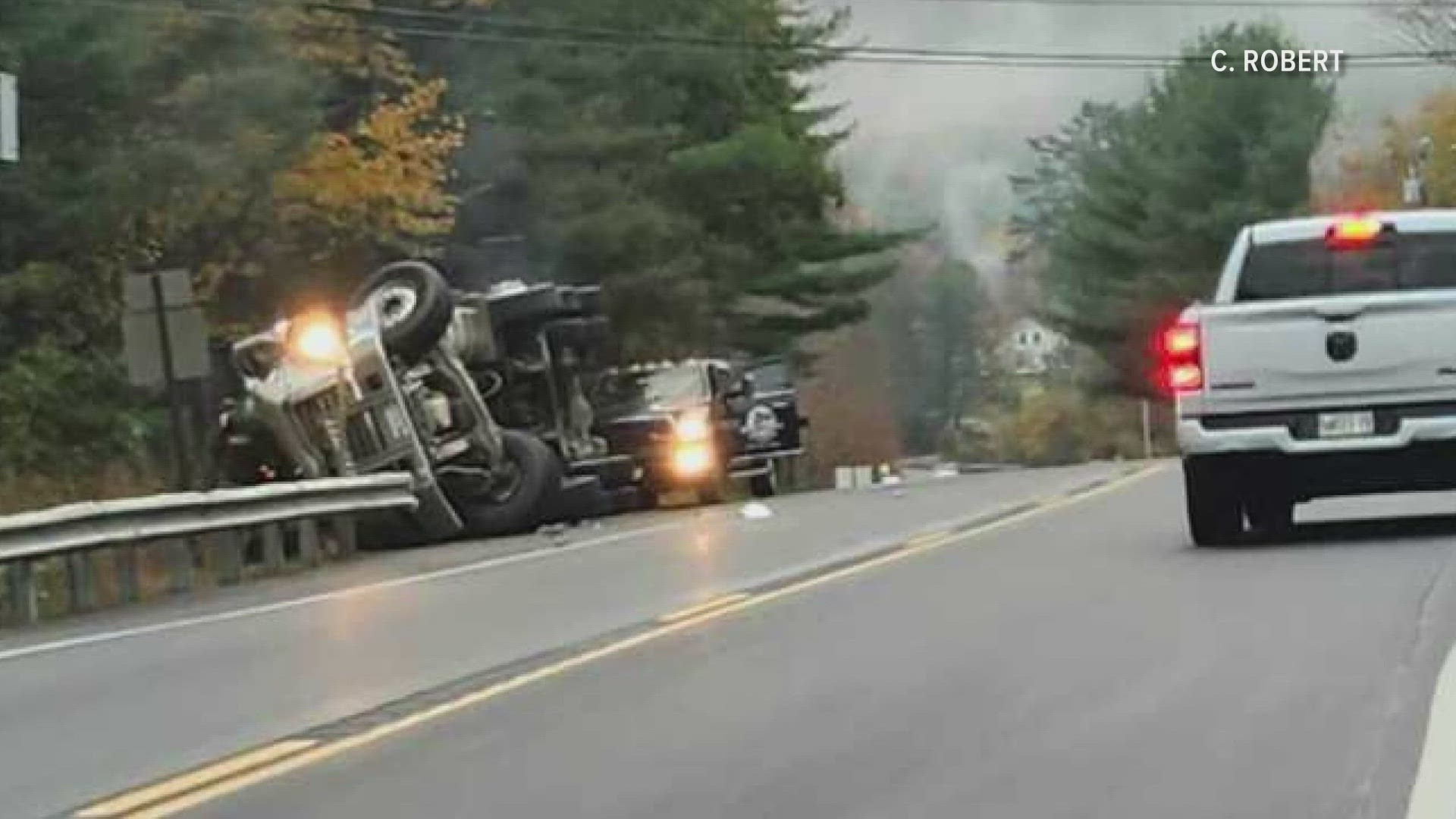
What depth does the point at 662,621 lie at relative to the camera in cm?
1579

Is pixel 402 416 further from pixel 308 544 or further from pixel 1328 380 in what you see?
pixel 1328 380

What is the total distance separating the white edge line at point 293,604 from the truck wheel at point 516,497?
170cm

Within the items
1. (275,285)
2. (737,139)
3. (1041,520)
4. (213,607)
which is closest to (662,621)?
(213,607)

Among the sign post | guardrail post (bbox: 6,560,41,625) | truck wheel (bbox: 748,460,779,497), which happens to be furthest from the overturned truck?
truck wheel (bbox: 748,460,779,497)

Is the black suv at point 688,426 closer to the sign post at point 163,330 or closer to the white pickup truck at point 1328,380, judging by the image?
the sign post at point 163,330

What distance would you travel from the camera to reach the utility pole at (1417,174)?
82.7 m

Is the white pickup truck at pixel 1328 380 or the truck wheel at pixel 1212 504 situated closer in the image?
the white pickup truck at pixel 1328 380

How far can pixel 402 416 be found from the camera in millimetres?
26219

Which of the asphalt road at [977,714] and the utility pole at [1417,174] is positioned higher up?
the utility pole at [1417,174]

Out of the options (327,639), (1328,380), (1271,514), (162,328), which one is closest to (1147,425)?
(162,328)

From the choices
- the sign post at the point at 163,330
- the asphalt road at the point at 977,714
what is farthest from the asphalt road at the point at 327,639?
the sign post at the point at 163,330

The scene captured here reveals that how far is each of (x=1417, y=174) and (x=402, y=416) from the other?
70.0 m

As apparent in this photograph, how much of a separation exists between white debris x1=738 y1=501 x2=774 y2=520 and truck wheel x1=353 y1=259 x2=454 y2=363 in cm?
372

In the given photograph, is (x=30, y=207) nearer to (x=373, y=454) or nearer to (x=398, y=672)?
(x=373, y=454)
